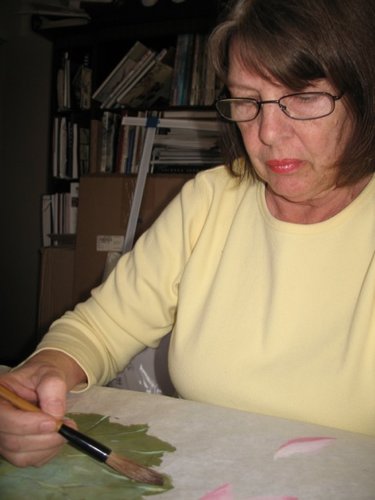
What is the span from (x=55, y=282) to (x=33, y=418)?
1809mm

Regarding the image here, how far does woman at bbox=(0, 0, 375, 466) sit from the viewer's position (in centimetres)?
64

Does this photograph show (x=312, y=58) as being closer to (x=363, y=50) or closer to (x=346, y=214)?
(x=363, y=50)

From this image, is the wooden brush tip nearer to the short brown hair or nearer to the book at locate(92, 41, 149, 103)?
the short brown hair

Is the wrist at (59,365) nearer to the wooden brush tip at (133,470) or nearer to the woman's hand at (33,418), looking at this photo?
the woman's hand at (33,418)

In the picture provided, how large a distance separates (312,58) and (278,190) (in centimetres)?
20

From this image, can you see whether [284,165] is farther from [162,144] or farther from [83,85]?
[83,85]

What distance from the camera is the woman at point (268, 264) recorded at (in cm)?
64

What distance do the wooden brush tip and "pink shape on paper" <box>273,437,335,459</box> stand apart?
0.42ft

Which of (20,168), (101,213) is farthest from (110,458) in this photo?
(20,168)

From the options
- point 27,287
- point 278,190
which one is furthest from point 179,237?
point 27,287

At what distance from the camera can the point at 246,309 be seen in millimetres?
760

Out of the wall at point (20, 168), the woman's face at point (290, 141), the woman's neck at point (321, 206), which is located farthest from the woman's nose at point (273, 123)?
the wall at point (20, 168)

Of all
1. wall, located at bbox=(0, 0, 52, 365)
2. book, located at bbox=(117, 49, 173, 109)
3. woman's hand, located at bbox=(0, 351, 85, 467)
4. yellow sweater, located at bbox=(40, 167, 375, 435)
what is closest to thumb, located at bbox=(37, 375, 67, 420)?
woman's hand, located at bbox=(0, 351, 85, 467)

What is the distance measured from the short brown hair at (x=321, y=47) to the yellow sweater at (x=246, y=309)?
0.15m
